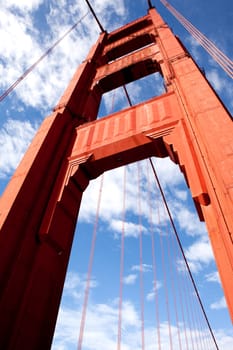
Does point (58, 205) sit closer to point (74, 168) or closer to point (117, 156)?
point (74, 168)

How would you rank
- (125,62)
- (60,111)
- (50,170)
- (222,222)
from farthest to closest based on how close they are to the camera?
1. (125,62)
2. (60,111)
3. (50,170)
4. (222,222)

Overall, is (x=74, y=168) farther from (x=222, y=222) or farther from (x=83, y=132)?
(x=222, y=222)

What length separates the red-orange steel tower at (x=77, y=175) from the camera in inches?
114

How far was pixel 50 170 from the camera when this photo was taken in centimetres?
473

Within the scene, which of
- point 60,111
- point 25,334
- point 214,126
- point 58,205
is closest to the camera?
point 25,334

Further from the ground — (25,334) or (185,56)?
(185,56)

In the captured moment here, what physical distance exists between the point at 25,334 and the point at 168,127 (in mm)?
3831

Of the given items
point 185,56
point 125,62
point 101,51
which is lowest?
point 185,56

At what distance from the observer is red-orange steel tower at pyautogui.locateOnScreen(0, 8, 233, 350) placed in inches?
114

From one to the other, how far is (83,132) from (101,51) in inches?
276

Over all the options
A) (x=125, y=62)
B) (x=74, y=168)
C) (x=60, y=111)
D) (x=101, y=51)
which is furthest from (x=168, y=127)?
(x=101, y=51)

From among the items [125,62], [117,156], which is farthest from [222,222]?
[125,62]

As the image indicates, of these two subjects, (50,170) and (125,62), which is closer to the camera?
(50,170)

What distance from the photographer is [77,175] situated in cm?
485
